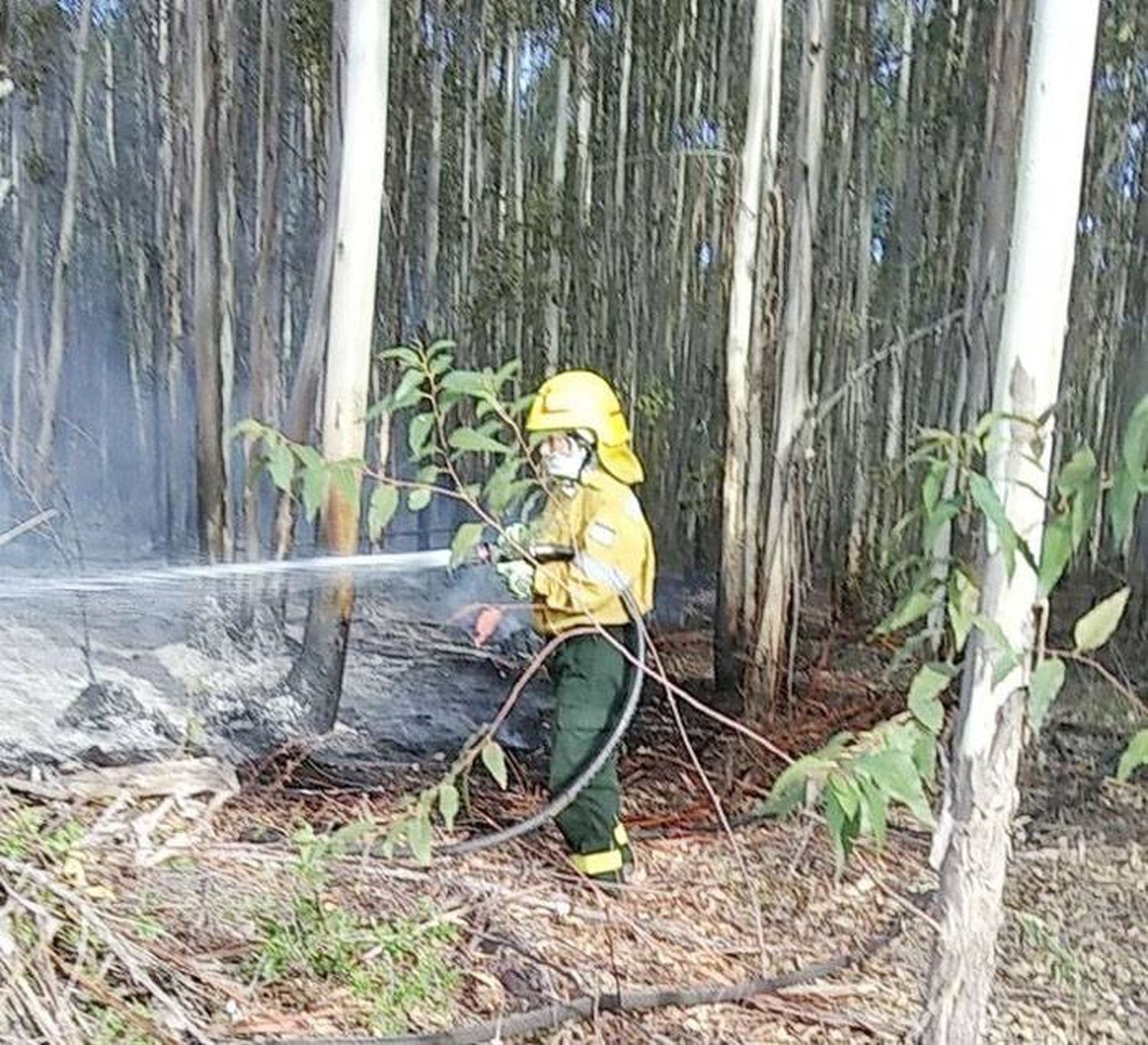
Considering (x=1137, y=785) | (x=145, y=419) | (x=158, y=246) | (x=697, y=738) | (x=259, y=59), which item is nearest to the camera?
(x=1137, y=785)

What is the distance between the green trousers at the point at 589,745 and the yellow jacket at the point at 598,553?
110mm

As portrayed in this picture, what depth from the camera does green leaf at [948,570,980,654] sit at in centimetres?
139

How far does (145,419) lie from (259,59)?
7.72 meters

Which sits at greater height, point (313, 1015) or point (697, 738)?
point (313, 1015)

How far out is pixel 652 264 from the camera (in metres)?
11.9

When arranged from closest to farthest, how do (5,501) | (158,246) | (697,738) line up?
(697,738)
(5,501)
(158,246)

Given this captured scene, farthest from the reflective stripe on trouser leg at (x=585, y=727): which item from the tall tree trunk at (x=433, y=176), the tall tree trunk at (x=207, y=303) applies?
the tall tree trunk at (x=433, y=176)

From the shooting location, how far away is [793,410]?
4418 mm

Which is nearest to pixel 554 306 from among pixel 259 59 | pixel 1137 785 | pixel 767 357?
pixel 259 59

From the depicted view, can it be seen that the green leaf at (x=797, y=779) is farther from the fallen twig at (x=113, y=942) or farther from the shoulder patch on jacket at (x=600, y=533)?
the shoulder patch on jacket at (x=600, y=533)

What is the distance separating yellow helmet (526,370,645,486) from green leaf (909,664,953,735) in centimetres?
158

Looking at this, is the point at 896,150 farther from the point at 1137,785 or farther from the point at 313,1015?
the point at 313,1015

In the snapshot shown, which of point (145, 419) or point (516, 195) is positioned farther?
point (145, 419)

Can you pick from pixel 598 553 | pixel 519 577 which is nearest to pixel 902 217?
pixel 598 553
